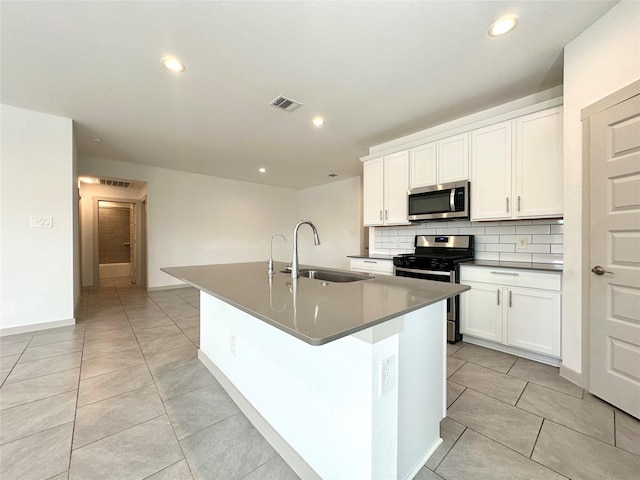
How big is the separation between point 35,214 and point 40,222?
0.10 meters


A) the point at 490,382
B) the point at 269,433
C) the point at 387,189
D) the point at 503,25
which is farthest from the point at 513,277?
the point at 269,433

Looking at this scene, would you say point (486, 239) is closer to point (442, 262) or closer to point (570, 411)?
point (442, 262)

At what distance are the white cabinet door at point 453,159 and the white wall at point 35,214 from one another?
4531 mm

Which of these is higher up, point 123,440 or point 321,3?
point 321,3

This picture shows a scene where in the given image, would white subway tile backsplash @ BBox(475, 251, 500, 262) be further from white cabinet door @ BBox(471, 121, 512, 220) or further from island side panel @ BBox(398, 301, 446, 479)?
island side panel @ BBox(398, 301, 446, 479)

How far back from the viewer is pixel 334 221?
6.73 m

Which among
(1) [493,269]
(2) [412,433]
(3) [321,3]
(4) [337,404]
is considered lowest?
(2) [412,433]

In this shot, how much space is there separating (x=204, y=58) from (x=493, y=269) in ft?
10.4

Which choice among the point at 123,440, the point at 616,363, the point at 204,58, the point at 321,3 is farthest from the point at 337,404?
the point at 204,58

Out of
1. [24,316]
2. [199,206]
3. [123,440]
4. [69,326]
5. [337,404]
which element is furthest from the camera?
[199,206]

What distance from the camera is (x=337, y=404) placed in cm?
109

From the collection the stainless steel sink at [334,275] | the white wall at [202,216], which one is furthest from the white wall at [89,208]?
the stainless steel sink at [334,275]

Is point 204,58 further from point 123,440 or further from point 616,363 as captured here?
point 616,363

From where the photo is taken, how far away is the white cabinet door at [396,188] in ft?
11.8
